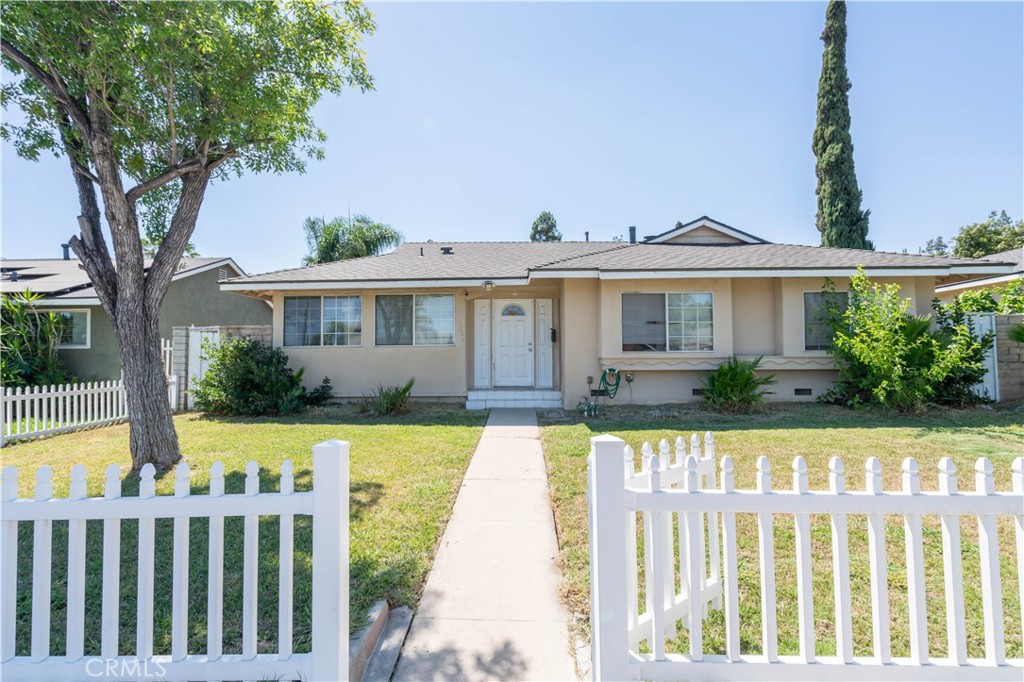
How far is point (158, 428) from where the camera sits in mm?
5871

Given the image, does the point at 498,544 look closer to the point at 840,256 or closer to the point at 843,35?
the point at 840,256

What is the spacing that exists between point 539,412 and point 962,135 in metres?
12.1

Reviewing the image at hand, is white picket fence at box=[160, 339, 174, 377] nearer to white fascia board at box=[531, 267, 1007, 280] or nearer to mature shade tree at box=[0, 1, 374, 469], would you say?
mature shade tree at box=[0, 1, 374, 469]

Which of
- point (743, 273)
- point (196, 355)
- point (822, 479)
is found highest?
point (743, 273)

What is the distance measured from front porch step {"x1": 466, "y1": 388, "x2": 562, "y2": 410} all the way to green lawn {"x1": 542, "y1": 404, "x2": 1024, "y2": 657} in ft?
4.80

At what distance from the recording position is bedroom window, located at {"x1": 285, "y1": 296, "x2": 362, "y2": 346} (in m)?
11.3

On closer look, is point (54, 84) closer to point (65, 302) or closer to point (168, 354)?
point (168, 354)

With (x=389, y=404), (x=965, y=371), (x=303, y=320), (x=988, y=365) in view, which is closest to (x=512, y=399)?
(x=389, y=404)

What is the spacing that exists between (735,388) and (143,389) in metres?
10.1

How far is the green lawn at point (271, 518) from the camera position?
2.69 metres

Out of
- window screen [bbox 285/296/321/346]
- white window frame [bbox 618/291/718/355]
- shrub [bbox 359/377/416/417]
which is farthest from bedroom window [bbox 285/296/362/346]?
white window frame [bbox 618/291/718/355]

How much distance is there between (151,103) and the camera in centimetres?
571

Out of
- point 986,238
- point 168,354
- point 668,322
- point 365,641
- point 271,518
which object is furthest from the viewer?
point 986,238

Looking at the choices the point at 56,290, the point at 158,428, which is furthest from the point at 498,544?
the point at 56,290
